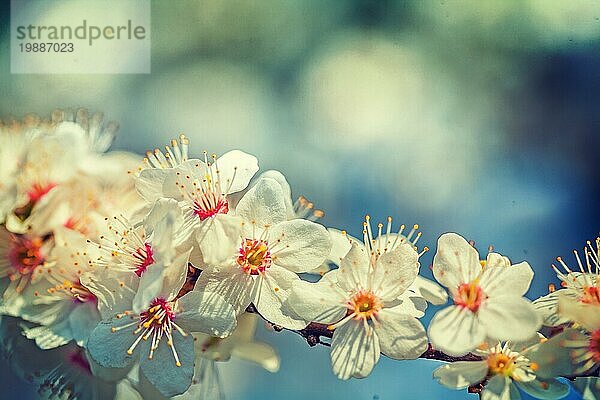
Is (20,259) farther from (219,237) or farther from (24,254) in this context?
(219,237)

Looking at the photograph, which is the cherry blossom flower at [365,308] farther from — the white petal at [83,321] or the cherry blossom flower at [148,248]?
the white petal at [83,321]

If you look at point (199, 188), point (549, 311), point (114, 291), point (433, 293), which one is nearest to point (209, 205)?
point (199, 188)

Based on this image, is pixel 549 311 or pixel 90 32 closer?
pixel 549 311

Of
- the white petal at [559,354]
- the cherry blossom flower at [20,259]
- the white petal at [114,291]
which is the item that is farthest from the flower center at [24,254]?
the white petal at [559,354]

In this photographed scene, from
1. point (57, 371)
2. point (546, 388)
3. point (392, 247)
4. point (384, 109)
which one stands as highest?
point (384, 109)

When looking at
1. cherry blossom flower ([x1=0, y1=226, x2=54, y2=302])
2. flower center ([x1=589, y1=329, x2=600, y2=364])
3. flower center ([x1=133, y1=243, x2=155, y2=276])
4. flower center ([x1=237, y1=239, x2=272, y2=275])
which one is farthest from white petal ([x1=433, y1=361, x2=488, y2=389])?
cherry blossom flower ([x1=0, y1=226, x2=54, y2=302])

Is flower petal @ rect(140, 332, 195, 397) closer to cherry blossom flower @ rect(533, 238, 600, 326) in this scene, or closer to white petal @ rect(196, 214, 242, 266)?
white petal @ rect(196, 214, 242, 266)

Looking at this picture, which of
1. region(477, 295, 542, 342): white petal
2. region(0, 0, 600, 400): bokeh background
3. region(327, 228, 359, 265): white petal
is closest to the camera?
region(477, 295, 542, 342): white petal
